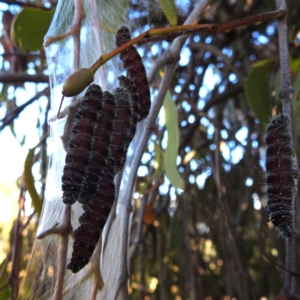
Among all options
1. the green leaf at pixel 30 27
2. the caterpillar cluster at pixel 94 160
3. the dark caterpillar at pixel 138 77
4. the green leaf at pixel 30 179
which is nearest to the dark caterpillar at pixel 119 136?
the caterpillar cluster at pixel 94 160

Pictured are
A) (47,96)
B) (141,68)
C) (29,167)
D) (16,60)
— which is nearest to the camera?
(141,68)

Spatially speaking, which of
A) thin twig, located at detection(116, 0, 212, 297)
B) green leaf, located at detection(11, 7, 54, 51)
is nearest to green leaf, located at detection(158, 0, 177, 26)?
thin twig, located at detection(116, 0, 212, 297)

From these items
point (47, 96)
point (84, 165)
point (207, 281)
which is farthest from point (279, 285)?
point (84, 165)

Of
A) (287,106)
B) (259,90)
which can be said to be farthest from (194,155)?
(287,106)

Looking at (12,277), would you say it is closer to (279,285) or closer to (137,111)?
(137,111)

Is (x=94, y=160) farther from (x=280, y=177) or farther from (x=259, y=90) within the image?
(x=259, y=90)

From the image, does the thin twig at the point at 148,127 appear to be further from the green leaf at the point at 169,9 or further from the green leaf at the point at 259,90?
the green leaf at the point at 259,90
